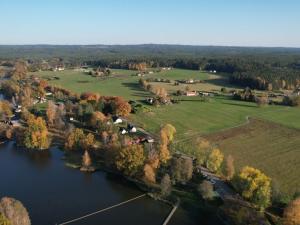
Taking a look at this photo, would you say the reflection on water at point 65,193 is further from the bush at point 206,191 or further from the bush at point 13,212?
the bush at point 206,191

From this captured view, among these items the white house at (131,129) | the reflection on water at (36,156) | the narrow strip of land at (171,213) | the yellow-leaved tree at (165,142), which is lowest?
the reflection on water at (36,156)

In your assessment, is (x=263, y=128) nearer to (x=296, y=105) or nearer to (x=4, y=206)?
(x=296, y=105)

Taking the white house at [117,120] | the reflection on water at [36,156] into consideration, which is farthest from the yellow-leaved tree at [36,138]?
the white house at [117,120]

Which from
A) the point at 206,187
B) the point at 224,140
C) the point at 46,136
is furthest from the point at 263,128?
the point at 46,136

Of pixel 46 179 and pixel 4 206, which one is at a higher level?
pixel 4 206

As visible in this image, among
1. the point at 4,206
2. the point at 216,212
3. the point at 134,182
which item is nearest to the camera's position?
the point at 4,206

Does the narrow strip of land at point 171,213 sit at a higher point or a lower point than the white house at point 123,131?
lower

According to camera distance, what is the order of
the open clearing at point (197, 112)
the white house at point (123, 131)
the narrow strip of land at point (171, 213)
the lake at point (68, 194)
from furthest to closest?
the open clearing at point (197, 112) < the white house at point (123, 131) < the lake at point (68, 194) < the narrow strip of land at point (171, 213)

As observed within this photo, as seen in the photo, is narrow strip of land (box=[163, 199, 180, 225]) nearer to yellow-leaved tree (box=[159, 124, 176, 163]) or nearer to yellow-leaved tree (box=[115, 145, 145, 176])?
yellow-leaved tree (box=[115, 145, 145, 176])
